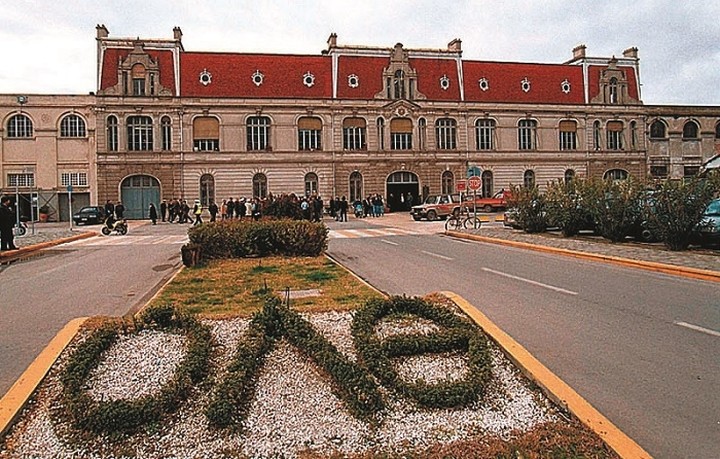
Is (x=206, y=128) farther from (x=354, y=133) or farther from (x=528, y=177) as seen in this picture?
(x=528, y=177)

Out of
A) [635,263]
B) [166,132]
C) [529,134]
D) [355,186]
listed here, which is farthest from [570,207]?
[166,132]

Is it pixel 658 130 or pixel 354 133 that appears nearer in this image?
pixel 354 133

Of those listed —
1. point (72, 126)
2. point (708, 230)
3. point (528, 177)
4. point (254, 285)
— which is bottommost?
point (254, 285)

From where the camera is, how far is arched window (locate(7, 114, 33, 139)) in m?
48.6

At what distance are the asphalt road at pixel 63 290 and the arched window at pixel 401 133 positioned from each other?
34614 millimetres

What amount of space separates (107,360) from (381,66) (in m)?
51.2

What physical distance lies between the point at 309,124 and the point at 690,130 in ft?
118

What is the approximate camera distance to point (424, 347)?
624 cm

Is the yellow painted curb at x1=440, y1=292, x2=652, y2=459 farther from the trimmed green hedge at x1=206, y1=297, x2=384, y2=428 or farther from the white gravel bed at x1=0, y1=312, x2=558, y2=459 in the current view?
the trimmed green hedge at x1=206, y1=297, x2=384, y2=428

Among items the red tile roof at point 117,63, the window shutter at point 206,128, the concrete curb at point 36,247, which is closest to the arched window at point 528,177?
the window shutter at point 206,128

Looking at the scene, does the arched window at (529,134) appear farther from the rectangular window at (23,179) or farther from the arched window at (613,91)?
the rectangular window at (23,179)

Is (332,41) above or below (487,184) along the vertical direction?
above

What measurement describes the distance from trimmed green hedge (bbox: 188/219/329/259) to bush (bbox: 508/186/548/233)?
36.4ft

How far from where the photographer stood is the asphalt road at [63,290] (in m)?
7.54
